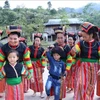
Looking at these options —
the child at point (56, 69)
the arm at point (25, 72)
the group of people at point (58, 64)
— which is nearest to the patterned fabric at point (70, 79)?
the group of people at point (58, 64)

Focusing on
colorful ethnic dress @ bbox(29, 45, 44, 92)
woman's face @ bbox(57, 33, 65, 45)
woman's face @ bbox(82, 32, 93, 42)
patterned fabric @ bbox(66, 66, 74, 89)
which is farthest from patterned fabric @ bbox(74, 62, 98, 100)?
patterned fabric @ bbox(66, 66, 74, 89)

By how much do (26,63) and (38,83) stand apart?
1.77m

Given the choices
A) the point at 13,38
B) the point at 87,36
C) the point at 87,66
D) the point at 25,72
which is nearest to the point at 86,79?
the point at 87,66

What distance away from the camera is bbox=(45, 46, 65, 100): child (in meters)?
5.61

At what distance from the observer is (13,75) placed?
4.40 meters

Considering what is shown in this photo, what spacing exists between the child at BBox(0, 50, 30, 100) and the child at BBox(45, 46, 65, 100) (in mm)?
1269

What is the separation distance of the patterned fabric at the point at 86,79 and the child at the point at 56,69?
789mm

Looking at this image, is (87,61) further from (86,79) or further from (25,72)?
(25,72)

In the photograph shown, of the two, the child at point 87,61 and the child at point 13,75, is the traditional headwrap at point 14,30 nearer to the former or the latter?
the child at point 13,75

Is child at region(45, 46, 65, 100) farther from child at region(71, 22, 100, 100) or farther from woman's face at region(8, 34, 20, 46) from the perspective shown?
woman's face at region(8, 34, 20, 46)

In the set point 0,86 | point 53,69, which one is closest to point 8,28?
point 53,69

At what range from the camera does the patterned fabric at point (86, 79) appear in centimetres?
489

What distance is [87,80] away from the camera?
4902mm

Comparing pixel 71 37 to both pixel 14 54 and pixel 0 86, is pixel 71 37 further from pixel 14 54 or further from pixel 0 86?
pixel 14 54
